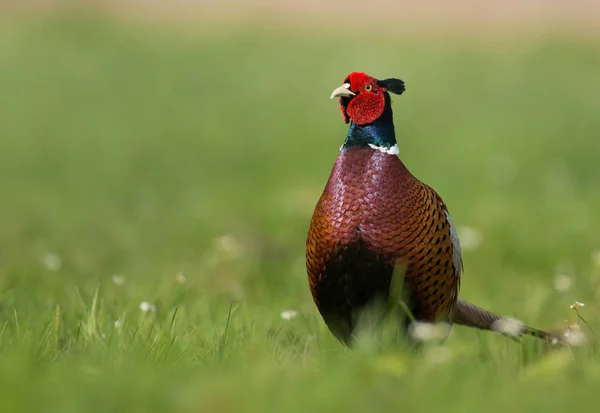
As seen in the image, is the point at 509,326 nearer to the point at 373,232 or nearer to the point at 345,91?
the point at 373,232

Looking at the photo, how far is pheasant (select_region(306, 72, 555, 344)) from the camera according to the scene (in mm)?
3645

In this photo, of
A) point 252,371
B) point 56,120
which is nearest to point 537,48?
point 56,120

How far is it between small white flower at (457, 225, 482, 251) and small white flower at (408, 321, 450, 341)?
9.64 feet

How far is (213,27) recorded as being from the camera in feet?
62.0

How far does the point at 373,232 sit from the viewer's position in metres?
3.64

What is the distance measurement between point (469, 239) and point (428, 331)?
3496 millimetres

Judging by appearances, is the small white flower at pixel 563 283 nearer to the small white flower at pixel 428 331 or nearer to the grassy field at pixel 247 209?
the grassy field at pixel 247 209

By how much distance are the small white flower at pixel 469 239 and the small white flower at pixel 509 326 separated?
2483 millimetres

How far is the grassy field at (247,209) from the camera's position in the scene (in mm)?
2871

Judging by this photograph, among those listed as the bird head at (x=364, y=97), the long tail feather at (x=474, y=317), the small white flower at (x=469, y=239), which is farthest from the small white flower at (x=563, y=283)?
the bird head at (x=364, y=97)

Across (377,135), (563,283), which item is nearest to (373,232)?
(377,135)

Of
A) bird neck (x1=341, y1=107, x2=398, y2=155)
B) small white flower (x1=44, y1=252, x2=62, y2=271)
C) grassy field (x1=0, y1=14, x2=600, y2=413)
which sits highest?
bird neck (x1=341, y1=107, x2=398, y2=155)

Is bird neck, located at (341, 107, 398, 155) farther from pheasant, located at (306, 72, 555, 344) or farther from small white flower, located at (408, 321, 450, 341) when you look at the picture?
small white flower, located at (408, 321, 450, 341)

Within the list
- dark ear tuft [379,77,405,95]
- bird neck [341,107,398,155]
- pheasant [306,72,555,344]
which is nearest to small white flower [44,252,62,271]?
pheasant [306,72,555,344]
